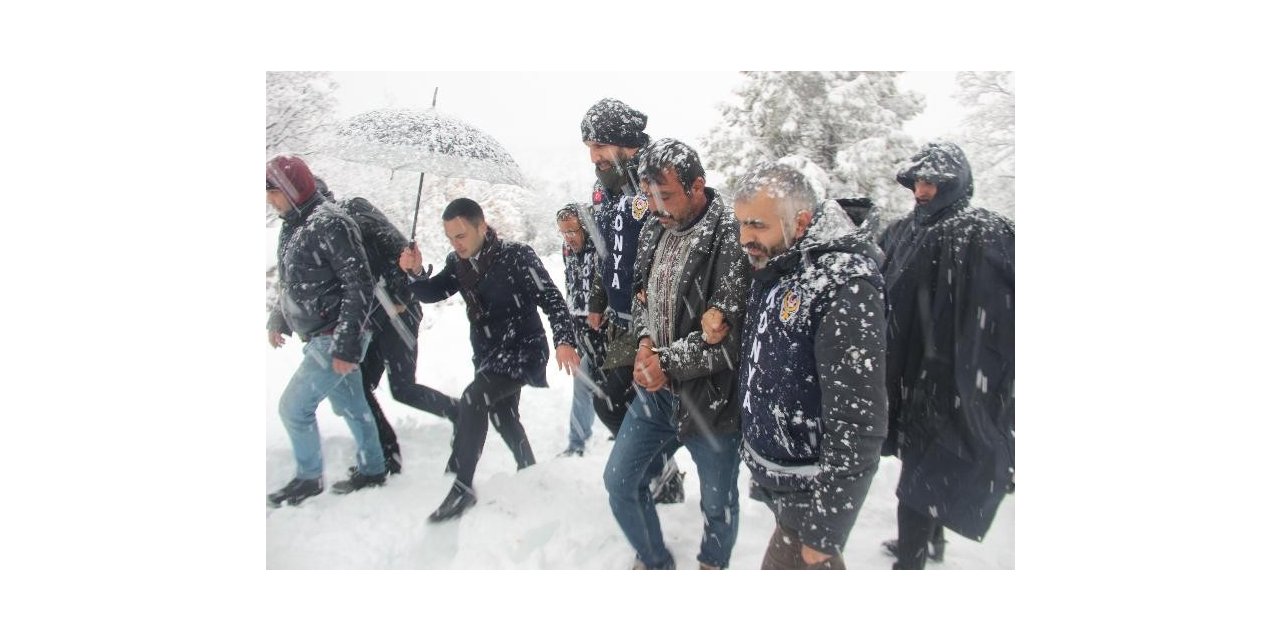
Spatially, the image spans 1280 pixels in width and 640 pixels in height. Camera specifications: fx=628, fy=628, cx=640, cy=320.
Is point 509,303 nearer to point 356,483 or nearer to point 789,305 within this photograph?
point 356,483

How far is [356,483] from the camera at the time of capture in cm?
346

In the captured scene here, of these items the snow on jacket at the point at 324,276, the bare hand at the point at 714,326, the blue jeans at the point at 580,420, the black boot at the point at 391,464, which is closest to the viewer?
the bare hand at the point at 714,326

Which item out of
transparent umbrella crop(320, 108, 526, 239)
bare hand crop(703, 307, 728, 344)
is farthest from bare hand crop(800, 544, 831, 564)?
transparent umbrella crop(320, 108, 526, 239)

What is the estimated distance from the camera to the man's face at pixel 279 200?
10.1ft

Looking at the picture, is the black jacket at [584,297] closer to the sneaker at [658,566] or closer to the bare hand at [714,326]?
the sneaker at [658,566]

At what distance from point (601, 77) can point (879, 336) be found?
6.08ft

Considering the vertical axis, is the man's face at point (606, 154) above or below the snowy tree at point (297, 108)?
below

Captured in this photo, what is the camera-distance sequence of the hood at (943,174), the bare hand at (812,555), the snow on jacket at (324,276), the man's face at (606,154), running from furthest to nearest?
the snow on jacket at (324,276), the man's face at (606,154), the hood at (943,174), the bare hand at (812,555)

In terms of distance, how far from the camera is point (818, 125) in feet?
13.0

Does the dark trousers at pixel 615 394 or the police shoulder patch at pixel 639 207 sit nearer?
the police shoulder patch at pixel 639 207

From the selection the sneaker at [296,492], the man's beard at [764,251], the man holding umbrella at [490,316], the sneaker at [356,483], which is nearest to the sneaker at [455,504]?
the man holding umbrella at [490,316]

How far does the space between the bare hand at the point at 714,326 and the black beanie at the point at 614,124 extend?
1.15 meters

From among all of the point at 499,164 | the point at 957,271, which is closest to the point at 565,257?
the point at 499,164

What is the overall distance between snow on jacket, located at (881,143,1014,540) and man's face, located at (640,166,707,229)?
978mm
